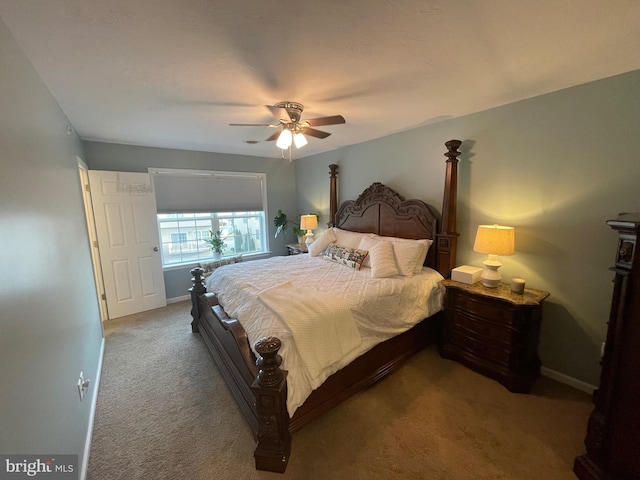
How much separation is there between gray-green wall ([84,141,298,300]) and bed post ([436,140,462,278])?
320 centimetres

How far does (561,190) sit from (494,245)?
0.68 meters

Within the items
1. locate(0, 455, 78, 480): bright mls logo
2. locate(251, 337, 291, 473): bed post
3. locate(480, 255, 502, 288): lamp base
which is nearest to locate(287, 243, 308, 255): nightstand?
locate(480, 255, 502, 288): lamp base

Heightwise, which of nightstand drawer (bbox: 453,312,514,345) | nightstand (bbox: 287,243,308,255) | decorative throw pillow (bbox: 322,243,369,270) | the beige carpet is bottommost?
the beige carpet

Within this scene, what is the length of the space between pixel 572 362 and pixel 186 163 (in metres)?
5.19

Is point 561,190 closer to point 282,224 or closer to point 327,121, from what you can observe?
point 327,121

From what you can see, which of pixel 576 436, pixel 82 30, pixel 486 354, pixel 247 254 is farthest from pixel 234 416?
pixel 247 254

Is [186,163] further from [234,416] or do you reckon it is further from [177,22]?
[234,416]

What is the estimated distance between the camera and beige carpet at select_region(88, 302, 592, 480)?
1.55m

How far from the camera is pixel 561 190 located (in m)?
2.12

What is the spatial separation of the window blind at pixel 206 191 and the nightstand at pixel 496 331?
361 centimetres

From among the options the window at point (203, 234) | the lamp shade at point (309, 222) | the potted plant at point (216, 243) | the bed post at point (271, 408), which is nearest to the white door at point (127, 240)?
the window at point (203, 234)

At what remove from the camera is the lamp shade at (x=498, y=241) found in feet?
7.11

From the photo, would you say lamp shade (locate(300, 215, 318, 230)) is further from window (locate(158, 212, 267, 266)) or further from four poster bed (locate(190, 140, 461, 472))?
window (locate(158, 212, 267, 266))

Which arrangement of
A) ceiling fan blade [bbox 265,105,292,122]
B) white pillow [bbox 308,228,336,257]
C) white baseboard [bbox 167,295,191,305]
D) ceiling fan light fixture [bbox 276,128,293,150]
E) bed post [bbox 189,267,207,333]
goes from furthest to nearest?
white baseboard [bbox 167,295,191,305] < white pillow [bbox 308,228,336,257] < bed post [bbox 189,267,207,333] < ceiling fan light fixture [bbox 276,128,293,150] < ceiling fan blade [bbox 265,105,292,122]
